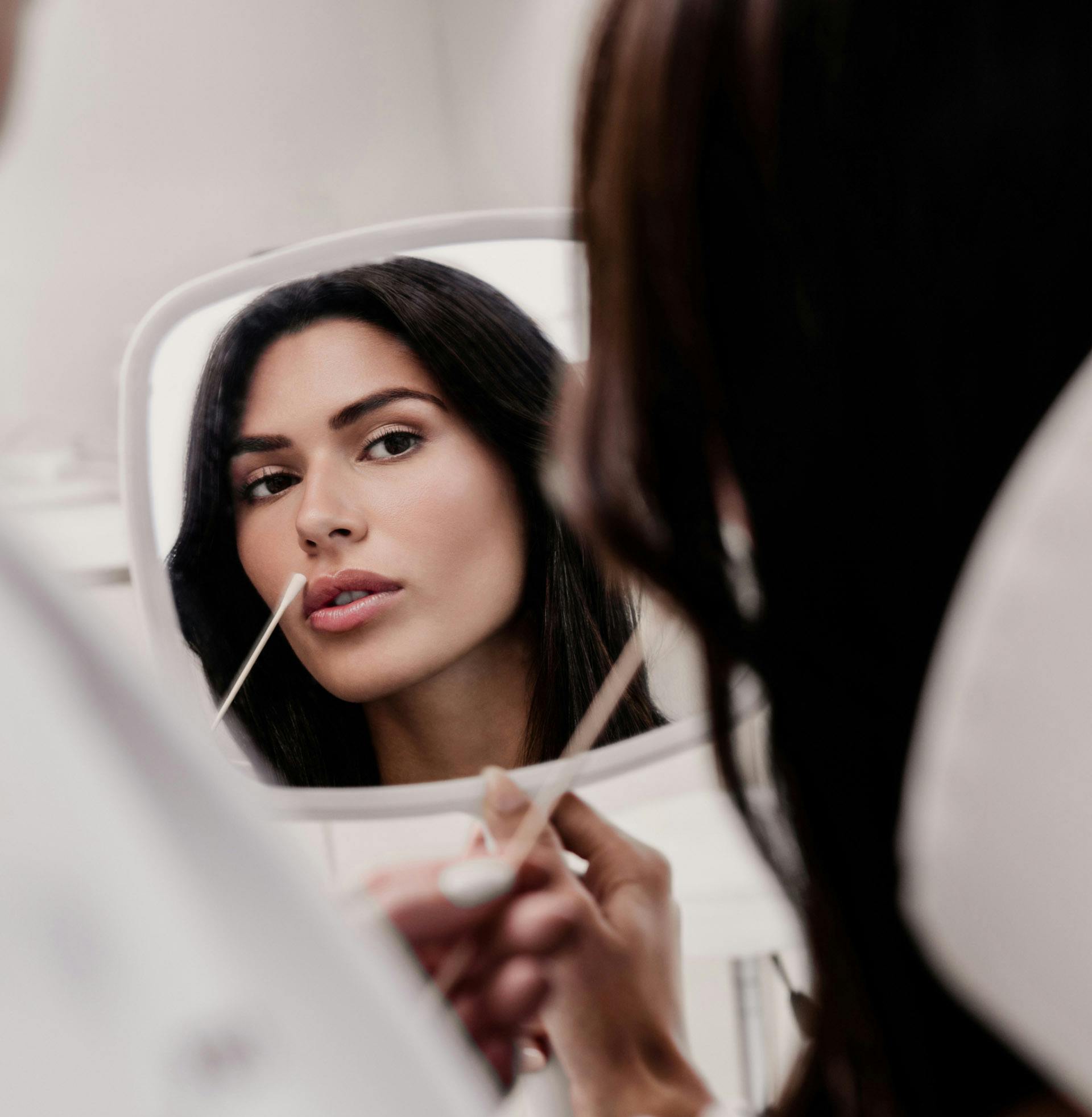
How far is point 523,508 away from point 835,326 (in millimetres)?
371

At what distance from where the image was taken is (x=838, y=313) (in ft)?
0.93

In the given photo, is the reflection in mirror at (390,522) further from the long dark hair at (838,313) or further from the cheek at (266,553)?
the long dark hair at (838,313)

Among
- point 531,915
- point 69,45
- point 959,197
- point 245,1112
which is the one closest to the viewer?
point 245,1112

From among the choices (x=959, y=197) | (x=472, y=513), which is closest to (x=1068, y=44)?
(x=959, y=197)

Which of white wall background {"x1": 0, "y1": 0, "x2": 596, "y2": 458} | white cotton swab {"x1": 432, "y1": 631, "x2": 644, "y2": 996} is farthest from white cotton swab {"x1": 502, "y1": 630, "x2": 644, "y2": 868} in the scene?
→ white wall background {"x1": 0, "y1": 0, "x2": 596, "y2": 458}

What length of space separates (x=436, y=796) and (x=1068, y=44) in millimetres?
513

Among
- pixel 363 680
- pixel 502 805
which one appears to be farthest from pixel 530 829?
pixel 363 680

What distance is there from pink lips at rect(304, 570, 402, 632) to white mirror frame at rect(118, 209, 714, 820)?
0.09m

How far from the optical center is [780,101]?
27 centimetres

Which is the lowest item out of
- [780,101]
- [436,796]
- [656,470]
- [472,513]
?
[436,796]

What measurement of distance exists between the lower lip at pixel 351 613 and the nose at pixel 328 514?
0.11 feet

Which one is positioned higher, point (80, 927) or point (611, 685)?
point (80, 927)

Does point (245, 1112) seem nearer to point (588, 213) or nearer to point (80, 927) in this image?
point (80, 927)

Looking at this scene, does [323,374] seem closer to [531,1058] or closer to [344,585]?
[344,585]
